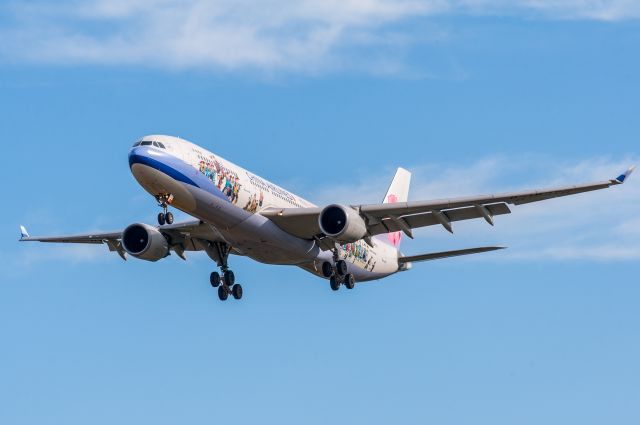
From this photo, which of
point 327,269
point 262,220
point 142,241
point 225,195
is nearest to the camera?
point 225,195

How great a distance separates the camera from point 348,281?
57438 millimetres

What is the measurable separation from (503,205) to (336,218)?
21.4 ft

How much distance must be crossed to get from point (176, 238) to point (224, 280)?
108 inches

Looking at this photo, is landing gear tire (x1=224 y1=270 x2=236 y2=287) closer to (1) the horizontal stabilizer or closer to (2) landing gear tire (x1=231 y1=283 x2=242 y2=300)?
(2) landing gear tire (x1=231 y1=283 x2=242 y2=300)

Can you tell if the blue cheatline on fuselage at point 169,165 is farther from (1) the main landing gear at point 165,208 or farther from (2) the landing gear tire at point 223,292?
(2) the landing gear tire at point 223,292

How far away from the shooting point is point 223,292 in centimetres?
5872

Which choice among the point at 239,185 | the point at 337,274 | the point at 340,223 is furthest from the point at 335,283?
the point at 239,185

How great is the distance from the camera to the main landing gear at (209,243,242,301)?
5872 cm

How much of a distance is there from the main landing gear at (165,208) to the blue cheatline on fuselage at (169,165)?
33.8 inches

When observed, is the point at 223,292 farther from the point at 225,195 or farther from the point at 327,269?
the point at 225,195

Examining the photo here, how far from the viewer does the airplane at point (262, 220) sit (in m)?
50.5

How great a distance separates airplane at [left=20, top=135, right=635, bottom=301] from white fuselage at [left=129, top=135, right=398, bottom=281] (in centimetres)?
4

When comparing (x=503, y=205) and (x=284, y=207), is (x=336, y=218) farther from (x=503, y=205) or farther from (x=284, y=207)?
(x=503, y=205)

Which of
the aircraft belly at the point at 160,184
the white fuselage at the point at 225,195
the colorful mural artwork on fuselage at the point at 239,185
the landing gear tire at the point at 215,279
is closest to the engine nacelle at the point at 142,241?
the landing gear tire at the point at 215,279
